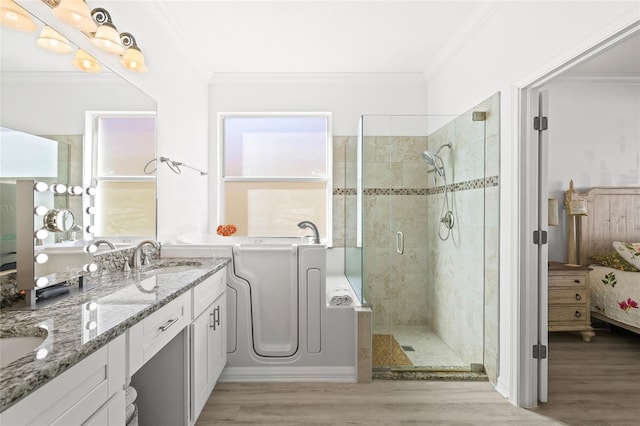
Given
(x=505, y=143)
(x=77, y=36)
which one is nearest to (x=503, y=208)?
(x=505, y=143)

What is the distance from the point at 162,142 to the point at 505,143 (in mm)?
2423

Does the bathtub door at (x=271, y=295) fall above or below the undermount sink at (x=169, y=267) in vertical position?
below

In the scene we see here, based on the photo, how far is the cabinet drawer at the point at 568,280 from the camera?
3.44 metres

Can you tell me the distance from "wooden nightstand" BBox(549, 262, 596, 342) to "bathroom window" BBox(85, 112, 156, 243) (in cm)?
→ 356

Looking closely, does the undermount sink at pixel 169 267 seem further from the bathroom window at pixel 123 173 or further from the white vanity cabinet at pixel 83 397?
the white vanity cabinet at pixel 83 397

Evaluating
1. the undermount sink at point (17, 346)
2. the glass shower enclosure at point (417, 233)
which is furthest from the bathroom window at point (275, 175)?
the undermount sink at point (17, 346)

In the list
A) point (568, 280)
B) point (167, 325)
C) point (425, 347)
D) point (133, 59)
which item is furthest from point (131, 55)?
point (568, 280)

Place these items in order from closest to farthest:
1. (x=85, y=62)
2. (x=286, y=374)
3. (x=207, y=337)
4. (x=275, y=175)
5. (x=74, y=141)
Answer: (x=74, y=141) < (x=85, y=62) < (x=207, y=337) < (x=286, y=374) < (x=275, y=175)

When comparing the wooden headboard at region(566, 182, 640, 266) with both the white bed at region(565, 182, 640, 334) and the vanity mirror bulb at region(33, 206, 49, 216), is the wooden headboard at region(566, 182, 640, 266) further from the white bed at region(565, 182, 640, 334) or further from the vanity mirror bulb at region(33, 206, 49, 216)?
the vanity mirror bulb at region(33, 206, 49, 216)

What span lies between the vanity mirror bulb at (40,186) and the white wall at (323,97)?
237 centimetres

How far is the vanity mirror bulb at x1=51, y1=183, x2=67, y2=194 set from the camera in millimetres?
1560

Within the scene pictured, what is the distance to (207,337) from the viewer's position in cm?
217

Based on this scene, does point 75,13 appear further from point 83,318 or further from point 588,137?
point 588,137

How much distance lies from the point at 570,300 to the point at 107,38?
13.8 feet
